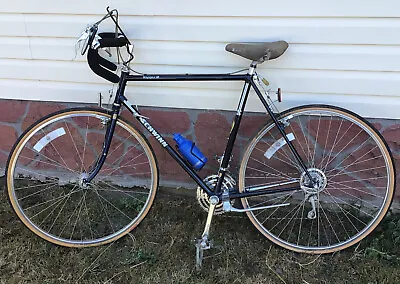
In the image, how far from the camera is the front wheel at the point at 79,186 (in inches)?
132

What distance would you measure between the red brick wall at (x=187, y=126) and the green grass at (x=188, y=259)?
41cm

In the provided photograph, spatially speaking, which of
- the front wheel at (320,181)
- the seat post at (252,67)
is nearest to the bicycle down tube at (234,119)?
the seat post at (252,67)

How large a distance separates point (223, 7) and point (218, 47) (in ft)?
0.82

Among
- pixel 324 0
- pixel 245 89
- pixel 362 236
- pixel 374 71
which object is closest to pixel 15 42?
pixel 245 89

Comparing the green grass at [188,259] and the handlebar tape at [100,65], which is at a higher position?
the handlebar tape at [100,65]

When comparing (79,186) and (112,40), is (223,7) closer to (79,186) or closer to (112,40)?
(112,40)

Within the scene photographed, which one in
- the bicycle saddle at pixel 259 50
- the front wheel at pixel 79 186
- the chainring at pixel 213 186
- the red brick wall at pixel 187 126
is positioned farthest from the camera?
the front wheel at pixel 79 186

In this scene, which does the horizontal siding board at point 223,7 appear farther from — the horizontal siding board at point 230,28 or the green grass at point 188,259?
the green grass at point 188,259

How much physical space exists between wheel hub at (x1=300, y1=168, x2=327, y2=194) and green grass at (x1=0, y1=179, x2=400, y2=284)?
18.1 inches

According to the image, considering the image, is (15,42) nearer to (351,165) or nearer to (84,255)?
(84,255)

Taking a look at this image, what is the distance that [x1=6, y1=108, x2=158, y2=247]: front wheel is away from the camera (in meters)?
3.34

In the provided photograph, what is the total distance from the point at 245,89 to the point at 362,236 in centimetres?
121

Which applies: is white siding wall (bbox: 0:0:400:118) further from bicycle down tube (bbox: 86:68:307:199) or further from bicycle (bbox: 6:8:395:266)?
bicycle down tube (bbox: 86:68:307:199)

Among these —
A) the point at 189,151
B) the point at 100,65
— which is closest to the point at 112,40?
the point at 100,65
